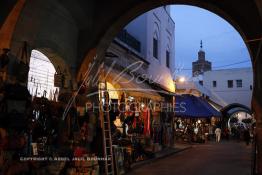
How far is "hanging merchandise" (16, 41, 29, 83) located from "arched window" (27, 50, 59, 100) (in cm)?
191

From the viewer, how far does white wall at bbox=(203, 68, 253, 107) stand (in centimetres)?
5384

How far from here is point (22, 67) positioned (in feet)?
27.8

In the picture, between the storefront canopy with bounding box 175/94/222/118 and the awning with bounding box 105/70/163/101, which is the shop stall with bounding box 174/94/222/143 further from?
the awning with bounding box 105/70/163/101

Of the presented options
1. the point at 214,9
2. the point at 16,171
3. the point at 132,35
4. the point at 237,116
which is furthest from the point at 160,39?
the point at 237,116

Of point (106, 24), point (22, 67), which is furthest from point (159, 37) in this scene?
point (22, 67)

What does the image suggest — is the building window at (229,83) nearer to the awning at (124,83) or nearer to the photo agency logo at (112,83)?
the photo agency logo at (112,83)

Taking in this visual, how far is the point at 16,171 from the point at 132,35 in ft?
48.0

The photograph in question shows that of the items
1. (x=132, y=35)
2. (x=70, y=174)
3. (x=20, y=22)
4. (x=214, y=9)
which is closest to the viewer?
(x=20, y=22)

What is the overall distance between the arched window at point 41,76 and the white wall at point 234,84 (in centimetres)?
4427

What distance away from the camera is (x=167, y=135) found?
22750 mm

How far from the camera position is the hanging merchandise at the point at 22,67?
846 cm

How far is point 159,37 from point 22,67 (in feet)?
57.8

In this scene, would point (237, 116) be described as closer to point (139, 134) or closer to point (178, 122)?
point (178, 122)

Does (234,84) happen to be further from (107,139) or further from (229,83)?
(107,139)
